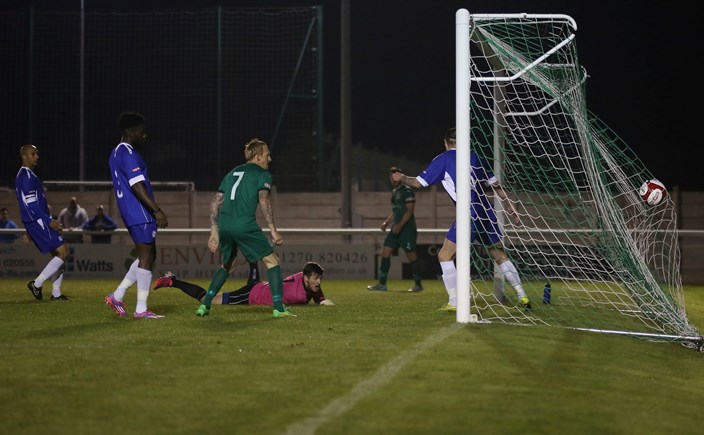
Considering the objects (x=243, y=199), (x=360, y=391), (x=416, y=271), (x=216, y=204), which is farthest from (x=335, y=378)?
(x=416, y=271)

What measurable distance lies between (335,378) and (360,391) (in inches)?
18.7

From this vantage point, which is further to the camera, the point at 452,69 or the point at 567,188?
the point at 452,69

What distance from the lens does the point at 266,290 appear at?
1227cm

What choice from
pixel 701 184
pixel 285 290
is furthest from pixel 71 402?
pixel 701 184

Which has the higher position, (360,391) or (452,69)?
(452,69)

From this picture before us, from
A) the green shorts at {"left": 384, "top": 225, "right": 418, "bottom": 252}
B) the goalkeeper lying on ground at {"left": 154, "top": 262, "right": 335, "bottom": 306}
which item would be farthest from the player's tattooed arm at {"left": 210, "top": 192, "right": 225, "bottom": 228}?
the green shorts at {"left": 384, "top": 225, "right": 418, "bottom": 252}

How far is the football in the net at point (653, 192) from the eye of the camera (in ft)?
33.9

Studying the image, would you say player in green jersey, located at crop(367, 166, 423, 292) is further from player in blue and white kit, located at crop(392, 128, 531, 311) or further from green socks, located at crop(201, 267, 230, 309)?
green socks, located at crop(201, 267, 230, 309)

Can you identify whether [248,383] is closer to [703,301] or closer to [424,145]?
[703,301]

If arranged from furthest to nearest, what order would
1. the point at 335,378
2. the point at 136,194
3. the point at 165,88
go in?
the point at 165,88 < the point at 136,194 < the point at 335,378

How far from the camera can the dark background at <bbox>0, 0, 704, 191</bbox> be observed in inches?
1132

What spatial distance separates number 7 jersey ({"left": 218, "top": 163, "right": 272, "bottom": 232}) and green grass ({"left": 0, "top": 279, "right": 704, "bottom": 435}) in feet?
3.12

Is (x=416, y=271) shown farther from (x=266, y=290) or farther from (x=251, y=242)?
(x=251, y=242)

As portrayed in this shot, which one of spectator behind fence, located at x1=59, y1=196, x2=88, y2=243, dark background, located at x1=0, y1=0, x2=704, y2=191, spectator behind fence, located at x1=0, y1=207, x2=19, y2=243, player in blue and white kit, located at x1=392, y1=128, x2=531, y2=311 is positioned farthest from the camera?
dark background, located at x1=0, y1=0, x2=704, y2=191
